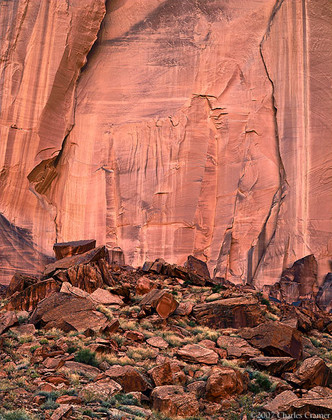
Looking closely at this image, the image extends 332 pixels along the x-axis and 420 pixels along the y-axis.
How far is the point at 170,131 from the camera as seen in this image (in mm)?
25297

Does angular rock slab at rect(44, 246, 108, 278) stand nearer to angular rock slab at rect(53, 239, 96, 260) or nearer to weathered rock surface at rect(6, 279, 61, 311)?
weathered rock surface at rect(6, 279, 61, 311)

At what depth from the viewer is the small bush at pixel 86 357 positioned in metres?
10.2

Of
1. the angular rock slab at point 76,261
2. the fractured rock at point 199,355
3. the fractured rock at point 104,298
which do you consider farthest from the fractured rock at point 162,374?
the angular rock slab at point 76,261

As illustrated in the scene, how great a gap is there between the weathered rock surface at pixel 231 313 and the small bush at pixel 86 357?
4155mm

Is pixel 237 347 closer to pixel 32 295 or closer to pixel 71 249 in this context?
pixel 32 295

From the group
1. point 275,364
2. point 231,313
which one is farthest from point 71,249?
point 275,364

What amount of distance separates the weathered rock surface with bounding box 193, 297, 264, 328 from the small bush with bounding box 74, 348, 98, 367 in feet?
13.6

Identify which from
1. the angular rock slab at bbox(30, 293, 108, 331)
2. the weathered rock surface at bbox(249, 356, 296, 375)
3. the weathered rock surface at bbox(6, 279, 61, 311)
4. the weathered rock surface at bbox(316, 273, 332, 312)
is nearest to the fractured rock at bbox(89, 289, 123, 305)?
the weathered rock surface at bbox(6, 279, 61, 311)

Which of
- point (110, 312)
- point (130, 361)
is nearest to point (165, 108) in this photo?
point (110, 312)

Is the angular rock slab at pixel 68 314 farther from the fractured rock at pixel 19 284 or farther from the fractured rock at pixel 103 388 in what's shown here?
the fractured rock at pixel 19 284

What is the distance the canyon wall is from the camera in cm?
2380

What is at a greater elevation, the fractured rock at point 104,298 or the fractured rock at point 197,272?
the fractured rock at point 197,272

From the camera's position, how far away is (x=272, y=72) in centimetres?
2534

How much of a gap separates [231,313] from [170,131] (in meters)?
12.7
